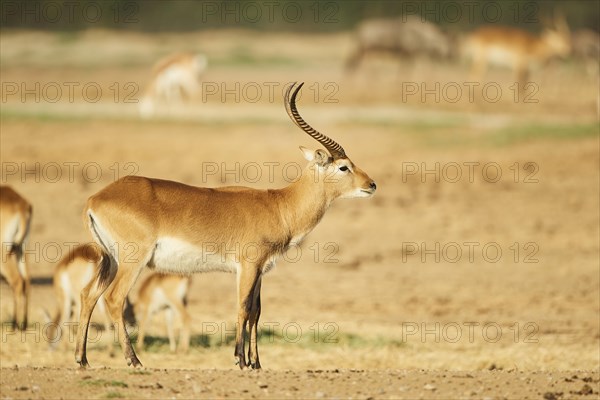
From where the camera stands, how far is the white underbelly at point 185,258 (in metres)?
9.42

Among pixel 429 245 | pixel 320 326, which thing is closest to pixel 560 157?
pixel 429 245

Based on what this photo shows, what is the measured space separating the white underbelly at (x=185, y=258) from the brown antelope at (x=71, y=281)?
8.38 feet

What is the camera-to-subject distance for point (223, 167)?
74.0 ft

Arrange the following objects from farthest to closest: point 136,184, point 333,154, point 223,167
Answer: point 223,167 → point 333,154 → point 136,184

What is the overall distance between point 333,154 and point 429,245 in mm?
7442

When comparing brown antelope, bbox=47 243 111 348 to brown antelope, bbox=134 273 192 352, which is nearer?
brown antelope, bbox=47 243 111 348

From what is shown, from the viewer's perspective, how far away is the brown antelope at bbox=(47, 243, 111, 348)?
469 inches

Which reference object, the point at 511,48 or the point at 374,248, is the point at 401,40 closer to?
the point at 511,48

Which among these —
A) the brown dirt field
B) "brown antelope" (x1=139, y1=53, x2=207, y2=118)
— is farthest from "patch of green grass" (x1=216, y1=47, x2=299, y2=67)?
"brown antelope" (x1=139, y1=53, x2=207, y2=118)

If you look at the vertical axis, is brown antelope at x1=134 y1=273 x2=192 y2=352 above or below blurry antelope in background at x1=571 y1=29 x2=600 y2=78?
below

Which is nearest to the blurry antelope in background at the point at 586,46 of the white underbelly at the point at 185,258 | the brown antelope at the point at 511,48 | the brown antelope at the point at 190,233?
the brown antelope at the point at 511,48

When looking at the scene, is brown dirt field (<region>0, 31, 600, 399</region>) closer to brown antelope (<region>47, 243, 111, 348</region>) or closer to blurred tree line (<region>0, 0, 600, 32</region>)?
brown antelope (<region>47, 243, 111, 348</region>)

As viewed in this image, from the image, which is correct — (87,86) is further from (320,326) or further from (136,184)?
(136,184)

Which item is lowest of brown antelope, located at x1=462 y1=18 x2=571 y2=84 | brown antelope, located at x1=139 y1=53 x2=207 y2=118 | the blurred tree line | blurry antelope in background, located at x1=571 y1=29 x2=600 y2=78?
brown antelope, located at x1=139 y1=53 x2=207 y2=118
